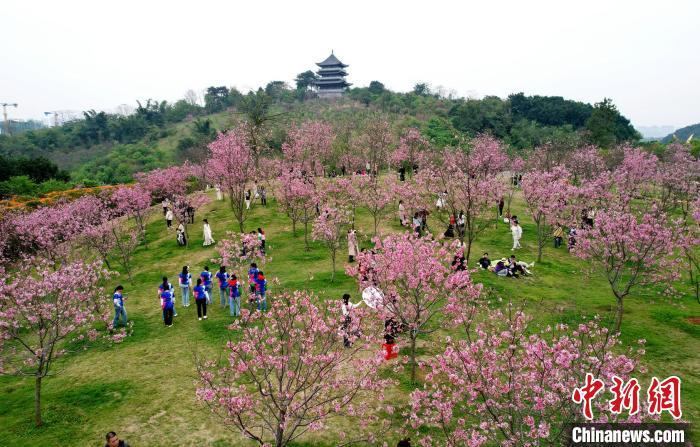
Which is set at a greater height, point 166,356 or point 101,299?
point 101,299

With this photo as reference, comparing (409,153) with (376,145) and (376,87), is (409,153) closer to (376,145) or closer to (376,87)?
(376,145)

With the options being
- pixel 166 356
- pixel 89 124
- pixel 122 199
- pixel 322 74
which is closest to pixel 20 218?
pixel 122 199

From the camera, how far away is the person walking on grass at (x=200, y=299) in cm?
1741

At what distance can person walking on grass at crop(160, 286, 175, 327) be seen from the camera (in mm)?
17044

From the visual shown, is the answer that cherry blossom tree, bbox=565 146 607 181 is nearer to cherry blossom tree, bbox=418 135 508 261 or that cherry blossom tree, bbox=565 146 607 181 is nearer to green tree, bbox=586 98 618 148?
cherry blossom tree, bbox=418 135 508 261

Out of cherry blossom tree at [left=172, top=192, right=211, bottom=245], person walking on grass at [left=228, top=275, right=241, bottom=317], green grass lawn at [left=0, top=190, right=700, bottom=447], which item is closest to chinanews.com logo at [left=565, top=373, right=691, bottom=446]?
green grass lawn at [left=0, top=190, right=700, bottom=447]

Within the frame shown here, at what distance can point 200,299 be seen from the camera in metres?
17.6

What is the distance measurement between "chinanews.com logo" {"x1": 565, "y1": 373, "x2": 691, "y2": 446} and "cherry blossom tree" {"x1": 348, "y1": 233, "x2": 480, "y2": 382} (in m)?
5.12

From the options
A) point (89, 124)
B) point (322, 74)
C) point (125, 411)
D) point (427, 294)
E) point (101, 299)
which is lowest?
point (125, 411)

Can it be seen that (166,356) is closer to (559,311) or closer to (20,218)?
(559,311)

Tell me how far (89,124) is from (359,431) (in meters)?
110

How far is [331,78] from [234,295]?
105 m

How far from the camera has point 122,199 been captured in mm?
32250

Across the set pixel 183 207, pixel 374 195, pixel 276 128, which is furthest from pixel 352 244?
pixel 276 128
